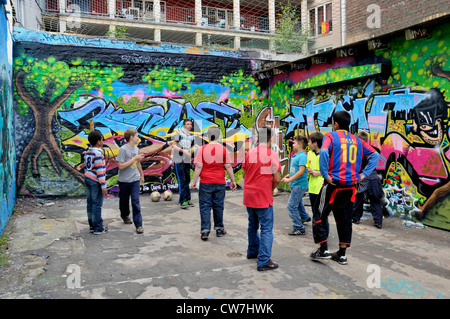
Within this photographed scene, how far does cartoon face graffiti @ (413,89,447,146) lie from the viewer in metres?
6.18

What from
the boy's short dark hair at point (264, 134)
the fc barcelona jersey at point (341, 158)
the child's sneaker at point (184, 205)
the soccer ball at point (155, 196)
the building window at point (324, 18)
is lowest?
the child's sneaker at point (184, 205)

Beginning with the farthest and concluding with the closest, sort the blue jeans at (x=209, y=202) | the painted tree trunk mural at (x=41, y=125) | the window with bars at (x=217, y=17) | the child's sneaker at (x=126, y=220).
Result: the window with bars at (x=217, y=17), the painted tree trunk mural at (x=41, y=125), the child's sneaker at (x=126, y=220), the blue jeans at (x=209, y=202)

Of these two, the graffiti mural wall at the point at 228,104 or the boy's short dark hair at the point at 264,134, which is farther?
the graffiti mural wall at the point at 228,104

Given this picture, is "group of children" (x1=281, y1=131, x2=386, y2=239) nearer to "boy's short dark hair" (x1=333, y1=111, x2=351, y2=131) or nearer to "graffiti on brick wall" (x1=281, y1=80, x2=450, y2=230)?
"graffiti on brick wall" (x1=281, y1=80, x2=450, y2=230)

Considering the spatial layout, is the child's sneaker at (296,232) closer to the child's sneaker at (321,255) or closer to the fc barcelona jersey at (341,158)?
the child's sneaker at (321,255)

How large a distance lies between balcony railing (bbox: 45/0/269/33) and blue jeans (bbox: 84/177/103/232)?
20.0 meters

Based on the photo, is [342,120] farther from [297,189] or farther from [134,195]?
[134,195]

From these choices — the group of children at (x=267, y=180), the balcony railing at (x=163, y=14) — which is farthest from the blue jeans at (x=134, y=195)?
the balcony railing at (x=163, y=14)

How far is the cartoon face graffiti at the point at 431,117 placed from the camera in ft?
20.3

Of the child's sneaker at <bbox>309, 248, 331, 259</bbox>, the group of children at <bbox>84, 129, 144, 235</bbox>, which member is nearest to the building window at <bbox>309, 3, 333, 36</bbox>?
the group of children at <bbox>84, 129, 144, 235</bbox>

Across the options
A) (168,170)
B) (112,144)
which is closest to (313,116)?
(168,170)

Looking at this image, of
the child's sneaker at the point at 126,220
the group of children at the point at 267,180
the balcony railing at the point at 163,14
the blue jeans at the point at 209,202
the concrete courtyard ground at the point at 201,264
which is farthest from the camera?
the balcony railing at the point at 163,14

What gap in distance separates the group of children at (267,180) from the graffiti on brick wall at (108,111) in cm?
189
